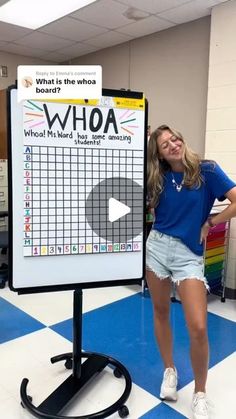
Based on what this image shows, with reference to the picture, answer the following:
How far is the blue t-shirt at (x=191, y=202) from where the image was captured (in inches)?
66.7

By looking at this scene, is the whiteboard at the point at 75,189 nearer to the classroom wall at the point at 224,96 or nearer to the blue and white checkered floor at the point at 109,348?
the blue and white checkered floor at the point at 109,348

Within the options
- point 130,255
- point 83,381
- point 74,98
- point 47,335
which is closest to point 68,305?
point 47,335

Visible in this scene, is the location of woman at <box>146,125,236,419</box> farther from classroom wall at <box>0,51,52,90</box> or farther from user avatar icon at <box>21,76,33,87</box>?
classroom wall at <box>0,51,52,90</box>

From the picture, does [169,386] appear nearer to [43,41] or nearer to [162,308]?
[162,308]

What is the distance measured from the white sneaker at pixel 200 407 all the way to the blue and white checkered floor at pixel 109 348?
0.30 feet

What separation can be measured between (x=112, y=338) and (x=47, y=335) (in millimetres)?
477

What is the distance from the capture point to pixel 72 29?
402 cm

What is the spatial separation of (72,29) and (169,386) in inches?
147

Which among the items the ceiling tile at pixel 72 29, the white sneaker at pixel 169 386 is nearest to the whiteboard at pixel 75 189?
A: the white sneaker at pixel 169 386

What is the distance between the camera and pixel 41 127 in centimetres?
151

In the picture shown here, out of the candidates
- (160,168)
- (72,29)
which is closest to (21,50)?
(72,29)

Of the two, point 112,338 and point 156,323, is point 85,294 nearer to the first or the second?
point 112,338

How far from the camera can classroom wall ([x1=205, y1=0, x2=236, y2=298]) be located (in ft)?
10.7
